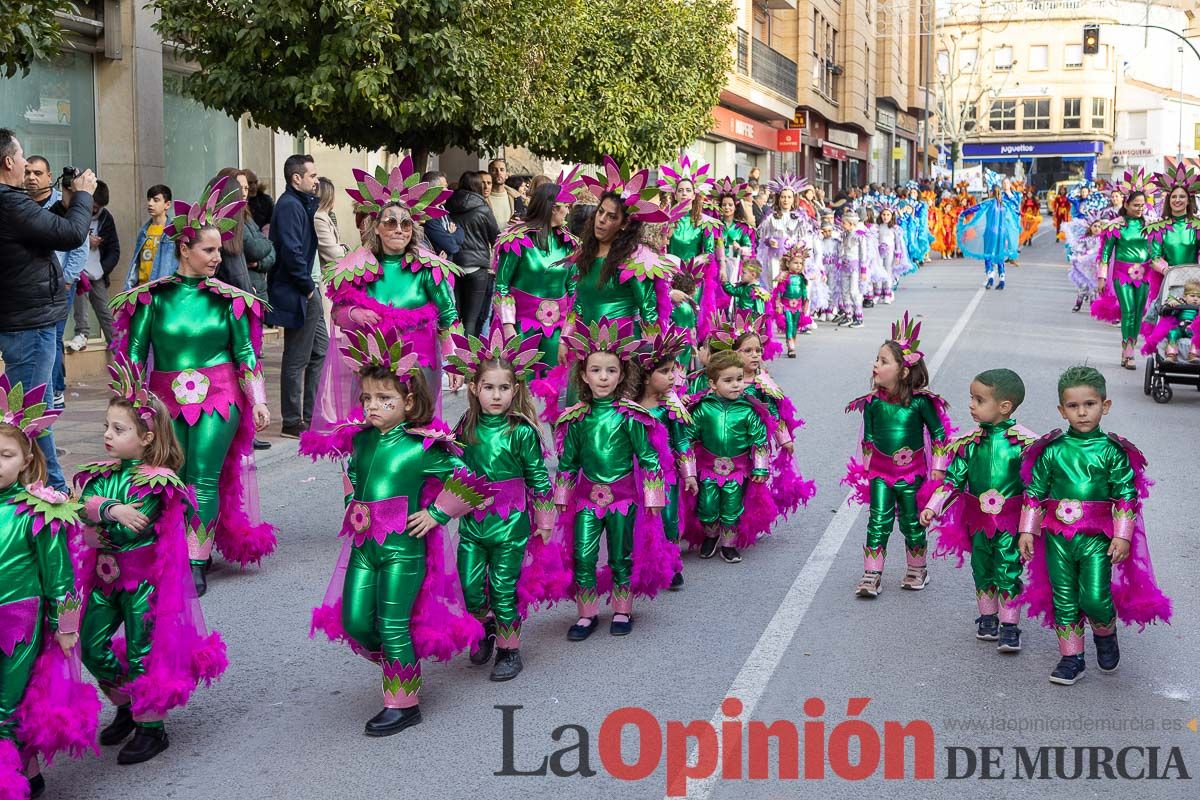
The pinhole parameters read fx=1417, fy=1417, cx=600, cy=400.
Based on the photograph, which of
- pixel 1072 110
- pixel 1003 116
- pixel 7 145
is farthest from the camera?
pixel 1003 116

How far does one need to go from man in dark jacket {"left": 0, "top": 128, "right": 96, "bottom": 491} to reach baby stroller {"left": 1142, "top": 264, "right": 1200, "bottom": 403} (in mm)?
9060

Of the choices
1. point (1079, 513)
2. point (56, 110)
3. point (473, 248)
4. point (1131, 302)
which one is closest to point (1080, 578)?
point (1079, 513)

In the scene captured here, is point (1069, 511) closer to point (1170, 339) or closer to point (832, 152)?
point (1170, 339)

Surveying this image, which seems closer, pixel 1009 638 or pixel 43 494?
pixel 43 494

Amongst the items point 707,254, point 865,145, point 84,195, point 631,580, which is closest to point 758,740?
point 631,580

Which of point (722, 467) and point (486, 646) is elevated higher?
point (722, 467)

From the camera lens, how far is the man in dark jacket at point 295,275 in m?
10.3

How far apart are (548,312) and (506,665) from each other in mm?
3664

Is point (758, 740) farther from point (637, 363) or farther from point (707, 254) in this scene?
point (707, 254)

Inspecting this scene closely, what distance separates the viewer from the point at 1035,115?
97812 mm

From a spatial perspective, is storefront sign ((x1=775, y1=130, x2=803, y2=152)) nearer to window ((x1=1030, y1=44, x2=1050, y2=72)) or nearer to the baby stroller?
the baby stroller

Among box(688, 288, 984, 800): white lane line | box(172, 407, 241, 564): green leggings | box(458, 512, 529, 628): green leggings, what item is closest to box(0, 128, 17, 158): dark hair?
box(172, 407, 241, 564): green leggings

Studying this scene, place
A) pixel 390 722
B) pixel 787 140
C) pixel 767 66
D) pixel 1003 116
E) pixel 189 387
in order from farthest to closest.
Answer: pixel 1003 116, pixel 787 140, pixel 767 66, pixel 189 387, pixel 390 722

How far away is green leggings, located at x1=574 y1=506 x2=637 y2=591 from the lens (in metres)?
6.02
